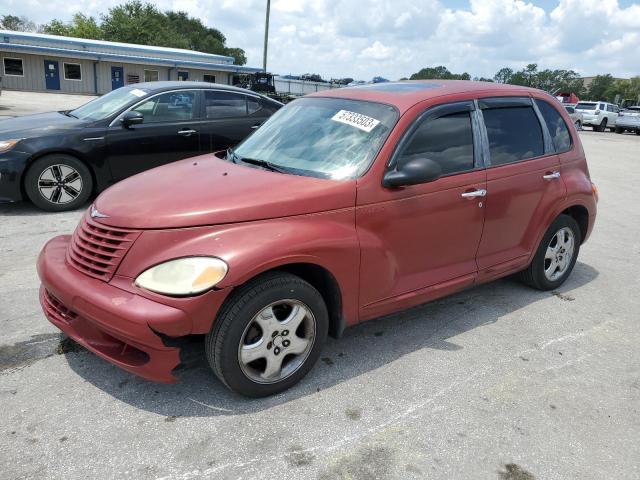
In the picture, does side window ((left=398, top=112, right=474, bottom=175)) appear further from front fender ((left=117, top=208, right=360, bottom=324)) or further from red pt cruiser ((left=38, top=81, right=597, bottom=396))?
front fender ((left=117, top=208, right=360, bottom=324))

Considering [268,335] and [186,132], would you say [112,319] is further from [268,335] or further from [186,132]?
[186,132]

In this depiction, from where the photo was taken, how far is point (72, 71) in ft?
128

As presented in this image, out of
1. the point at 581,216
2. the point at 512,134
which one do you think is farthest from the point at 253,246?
the point at 581,216

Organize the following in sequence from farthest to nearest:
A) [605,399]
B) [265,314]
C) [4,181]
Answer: [4,181], [605,399], [265,314]

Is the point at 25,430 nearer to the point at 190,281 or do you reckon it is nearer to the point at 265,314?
the point at 190,281

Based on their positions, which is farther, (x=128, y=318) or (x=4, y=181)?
(x=4, y=181)

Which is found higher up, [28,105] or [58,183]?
[28,105]

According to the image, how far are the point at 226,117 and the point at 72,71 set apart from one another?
3767 cm

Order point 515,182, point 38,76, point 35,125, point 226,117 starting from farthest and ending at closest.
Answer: point 38,76 < point 226,117 < point 35,125 < point 515,182

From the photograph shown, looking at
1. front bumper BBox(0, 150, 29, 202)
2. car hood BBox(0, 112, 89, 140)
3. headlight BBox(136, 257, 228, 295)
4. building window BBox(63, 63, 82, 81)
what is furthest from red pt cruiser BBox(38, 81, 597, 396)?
building window BBox(63, 63, 82, 81)

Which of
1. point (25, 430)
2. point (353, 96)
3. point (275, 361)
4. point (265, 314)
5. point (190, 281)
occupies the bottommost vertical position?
point (25, 430)

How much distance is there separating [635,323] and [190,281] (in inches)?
145

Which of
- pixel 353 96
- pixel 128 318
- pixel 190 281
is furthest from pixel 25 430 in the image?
pixel 353 96

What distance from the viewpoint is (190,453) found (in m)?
2.50
